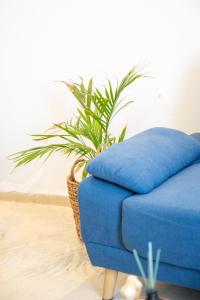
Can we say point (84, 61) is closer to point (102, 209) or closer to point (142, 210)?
point (102, 209)

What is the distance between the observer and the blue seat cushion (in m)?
1.30

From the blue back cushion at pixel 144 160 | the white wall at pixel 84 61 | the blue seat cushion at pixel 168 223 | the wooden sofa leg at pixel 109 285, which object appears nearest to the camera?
the blue seat cushion at pixel 168 223

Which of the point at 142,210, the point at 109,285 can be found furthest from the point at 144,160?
the point at 109,285

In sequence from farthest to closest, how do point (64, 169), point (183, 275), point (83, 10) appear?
point (64, 169)
point (83, 10)
point (183, 275)

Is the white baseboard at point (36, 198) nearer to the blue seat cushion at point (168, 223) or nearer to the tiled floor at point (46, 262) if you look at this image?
the tiled floor at point (46, 262)

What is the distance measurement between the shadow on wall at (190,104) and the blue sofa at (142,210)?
682 mm

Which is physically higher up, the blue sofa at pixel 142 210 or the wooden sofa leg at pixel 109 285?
the blue sofa at pixel 142 210

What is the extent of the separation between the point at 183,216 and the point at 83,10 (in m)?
1.54

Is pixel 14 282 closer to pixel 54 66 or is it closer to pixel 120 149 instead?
pixel 120 149

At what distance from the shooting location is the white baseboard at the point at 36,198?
2.68m

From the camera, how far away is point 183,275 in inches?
55.4

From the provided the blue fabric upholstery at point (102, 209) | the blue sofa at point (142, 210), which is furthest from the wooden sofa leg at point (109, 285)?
the blue fabric upholstery at point (102, 209)

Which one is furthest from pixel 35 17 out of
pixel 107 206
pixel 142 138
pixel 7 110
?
pixel 107 206

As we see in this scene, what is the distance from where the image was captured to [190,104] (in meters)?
2.32
